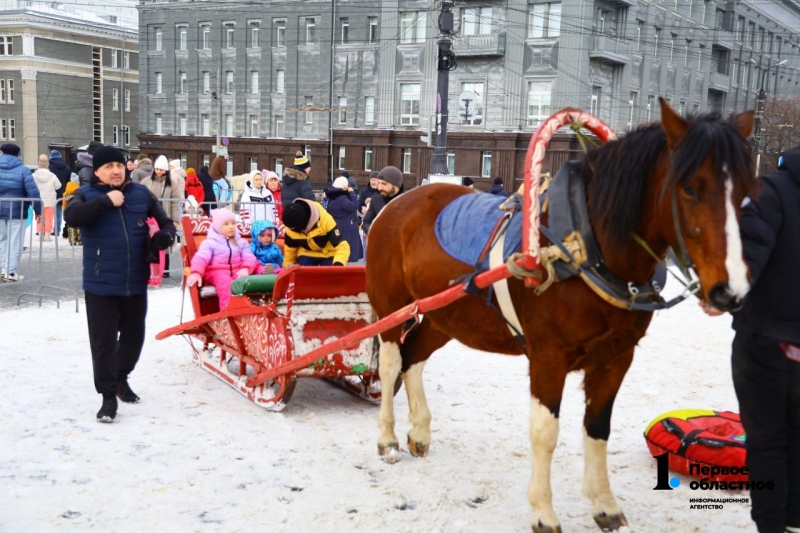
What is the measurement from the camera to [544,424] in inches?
144

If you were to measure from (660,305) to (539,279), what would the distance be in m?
0.54

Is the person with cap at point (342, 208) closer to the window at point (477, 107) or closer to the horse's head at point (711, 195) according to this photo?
Answer: the horse's head at point (711, 195)

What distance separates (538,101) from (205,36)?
1970 centimetres

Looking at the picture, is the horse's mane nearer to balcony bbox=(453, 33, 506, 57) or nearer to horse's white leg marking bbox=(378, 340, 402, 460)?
horse's white leg marking bbox=(378, 340, 402, 460)

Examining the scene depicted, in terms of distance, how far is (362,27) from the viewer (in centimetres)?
3719

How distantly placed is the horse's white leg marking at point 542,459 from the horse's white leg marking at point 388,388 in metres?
1.33

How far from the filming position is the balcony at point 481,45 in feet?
109

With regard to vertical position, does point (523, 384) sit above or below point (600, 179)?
below

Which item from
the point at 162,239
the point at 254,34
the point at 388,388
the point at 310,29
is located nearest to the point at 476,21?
the point at 310,29

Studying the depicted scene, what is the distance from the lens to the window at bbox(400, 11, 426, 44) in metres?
35.0

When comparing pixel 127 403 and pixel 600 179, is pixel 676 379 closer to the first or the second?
pixel 600 179

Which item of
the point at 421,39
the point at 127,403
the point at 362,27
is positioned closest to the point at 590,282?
the point at 127,403

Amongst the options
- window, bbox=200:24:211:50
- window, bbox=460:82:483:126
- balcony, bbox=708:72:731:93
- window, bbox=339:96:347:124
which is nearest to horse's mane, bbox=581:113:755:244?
window, bbox=460:82:483:126

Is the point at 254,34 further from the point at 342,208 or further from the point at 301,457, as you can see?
the point at 301,457
